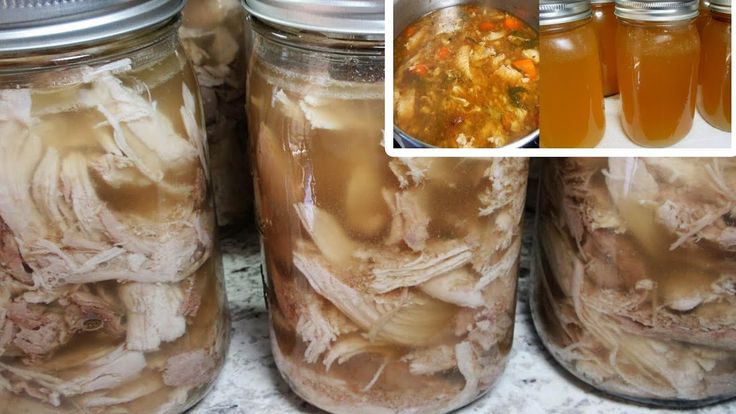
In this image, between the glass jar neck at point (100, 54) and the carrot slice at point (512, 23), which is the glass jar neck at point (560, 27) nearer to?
the carrot slice at point (512, 23)

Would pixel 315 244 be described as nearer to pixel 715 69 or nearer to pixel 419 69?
pixel 419 69

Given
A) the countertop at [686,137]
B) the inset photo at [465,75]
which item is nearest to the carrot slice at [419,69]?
the inset photo at [465,75]

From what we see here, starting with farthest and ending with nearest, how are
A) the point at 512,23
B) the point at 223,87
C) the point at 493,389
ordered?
the point at 223,87 < the point at 493,389 < the point at 512,23

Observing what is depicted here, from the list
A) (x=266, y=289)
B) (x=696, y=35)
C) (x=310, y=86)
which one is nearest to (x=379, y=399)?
(x=266, y=289)

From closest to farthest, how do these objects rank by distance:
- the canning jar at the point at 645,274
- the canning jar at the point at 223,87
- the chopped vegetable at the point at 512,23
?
the chopped vegetable at the point at 512,23 < the canning jar at the point at 645,274 < the canning jar at the point at 223,87

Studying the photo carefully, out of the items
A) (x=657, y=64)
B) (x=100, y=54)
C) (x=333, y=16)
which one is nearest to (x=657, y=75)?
(x=657, y=64)

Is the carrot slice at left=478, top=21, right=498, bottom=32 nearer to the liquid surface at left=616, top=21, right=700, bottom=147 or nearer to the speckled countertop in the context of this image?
the liquid surface at left=616, top=21, right=700, bottom=147
